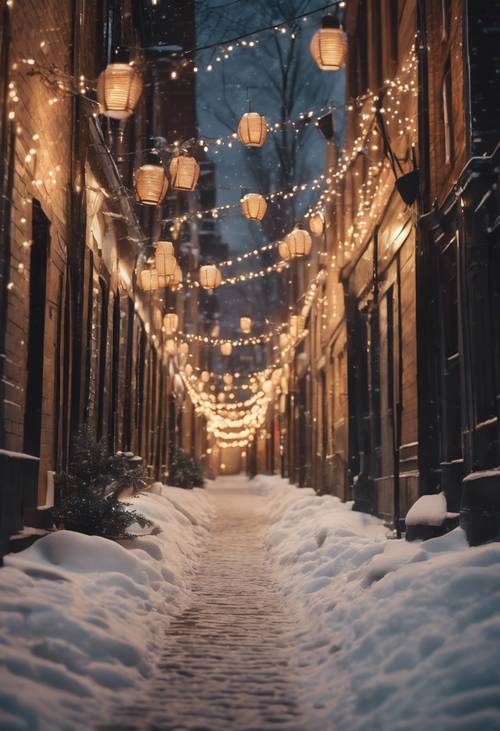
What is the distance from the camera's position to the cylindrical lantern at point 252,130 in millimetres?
13781

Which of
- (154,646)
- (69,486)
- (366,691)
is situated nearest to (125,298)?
(69,486)

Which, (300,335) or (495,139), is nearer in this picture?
(495,139)

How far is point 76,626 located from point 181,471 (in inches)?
848

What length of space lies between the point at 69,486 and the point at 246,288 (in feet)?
90.4

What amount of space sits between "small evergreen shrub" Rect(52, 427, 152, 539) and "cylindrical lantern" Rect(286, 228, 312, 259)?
8.70m

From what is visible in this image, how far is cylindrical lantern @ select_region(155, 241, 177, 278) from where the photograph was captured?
18.0 meters

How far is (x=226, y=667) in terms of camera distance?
6555 millimetres

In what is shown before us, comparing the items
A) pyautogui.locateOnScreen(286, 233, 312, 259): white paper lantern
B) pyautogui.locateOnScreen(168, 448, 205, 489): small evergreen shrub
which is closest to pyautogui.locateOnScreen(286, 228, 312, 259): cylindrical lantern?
pyautogui.locateOnScreen(286, 233, 312, 259): white paper lantern

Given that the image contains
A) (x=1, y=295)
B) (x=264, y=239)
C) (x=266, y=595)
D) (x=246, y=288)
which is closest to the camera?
(x=1, y=295)

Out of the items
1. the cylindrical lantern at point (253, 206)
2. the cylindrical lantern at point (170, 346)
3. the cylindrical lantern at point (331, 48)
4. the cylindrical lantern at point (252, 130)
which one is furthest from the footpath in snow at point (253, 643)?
the cylindrical lantern at point (170, 346)

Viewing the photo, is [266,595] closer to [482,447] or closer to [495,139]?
[482,447]

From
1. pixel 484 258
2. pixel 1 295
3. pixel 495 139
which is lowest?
pixel 1 295

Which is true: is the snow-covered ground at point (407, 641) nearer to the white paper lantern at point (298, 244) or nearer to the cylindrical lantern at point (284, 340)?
the white paper lantern at point (298, 244)

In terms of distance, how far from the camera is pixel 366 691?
538 cm
